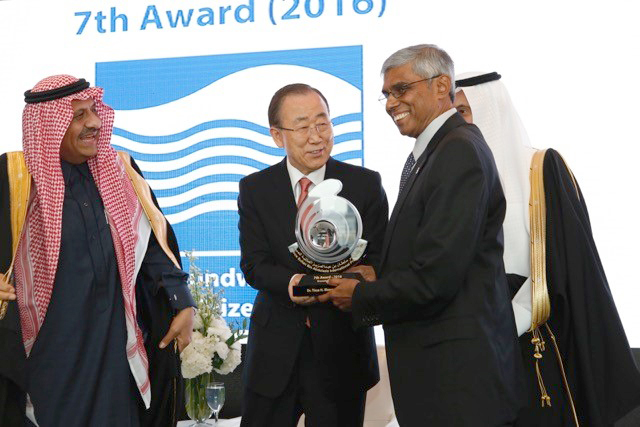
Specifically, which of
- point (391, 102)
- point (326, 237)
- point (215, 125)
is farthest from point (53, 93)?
point (215, 125)

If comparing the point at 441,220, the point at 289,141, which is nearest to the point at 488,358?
the point at 441,220

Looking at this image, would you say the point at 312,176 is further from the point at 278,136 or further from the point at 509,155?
the point at 509,155

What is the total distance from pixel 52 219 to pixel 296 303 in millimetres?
922

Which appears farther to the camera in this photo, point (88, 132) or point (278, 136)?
point (278, 136)

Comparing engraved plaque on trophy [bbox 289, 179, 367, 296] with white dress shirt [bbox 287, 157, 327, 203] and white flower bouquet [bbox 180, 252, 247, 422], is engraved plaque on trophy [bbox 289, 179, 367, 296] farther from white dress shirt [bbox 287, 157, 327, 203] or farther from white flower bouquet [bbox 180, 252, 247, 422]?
white flower bouquet [bbox 180, 252, 247, 422]

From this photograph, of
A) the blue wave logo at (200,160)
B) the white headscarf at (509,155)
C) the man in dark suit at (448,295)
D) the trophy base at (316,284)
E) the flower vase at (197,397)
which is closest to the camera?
the man in dark suit at (448,295)

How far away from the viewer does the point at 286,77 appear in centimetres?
546

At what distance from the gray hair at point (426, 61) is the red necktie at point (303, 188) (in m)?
0.67

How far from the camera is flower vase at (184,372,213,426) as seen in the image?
402 cm

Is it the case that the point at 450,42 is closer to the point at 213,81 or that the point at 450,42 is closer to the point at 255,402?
the point at 213,81

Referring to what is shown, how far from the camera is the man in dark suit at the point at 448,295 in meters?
2.41

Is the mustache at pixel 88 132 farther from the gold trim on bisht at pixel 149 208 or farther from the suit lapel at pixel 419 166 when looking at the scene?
the suit lapel at pixel 419 166

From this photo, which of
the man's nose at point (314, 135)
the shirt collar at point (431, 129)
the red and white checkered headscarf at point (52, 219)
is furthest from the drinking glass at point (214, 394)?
the shirt collar at point (431, 129)

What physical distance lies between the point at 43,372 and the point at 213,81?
120 inches
